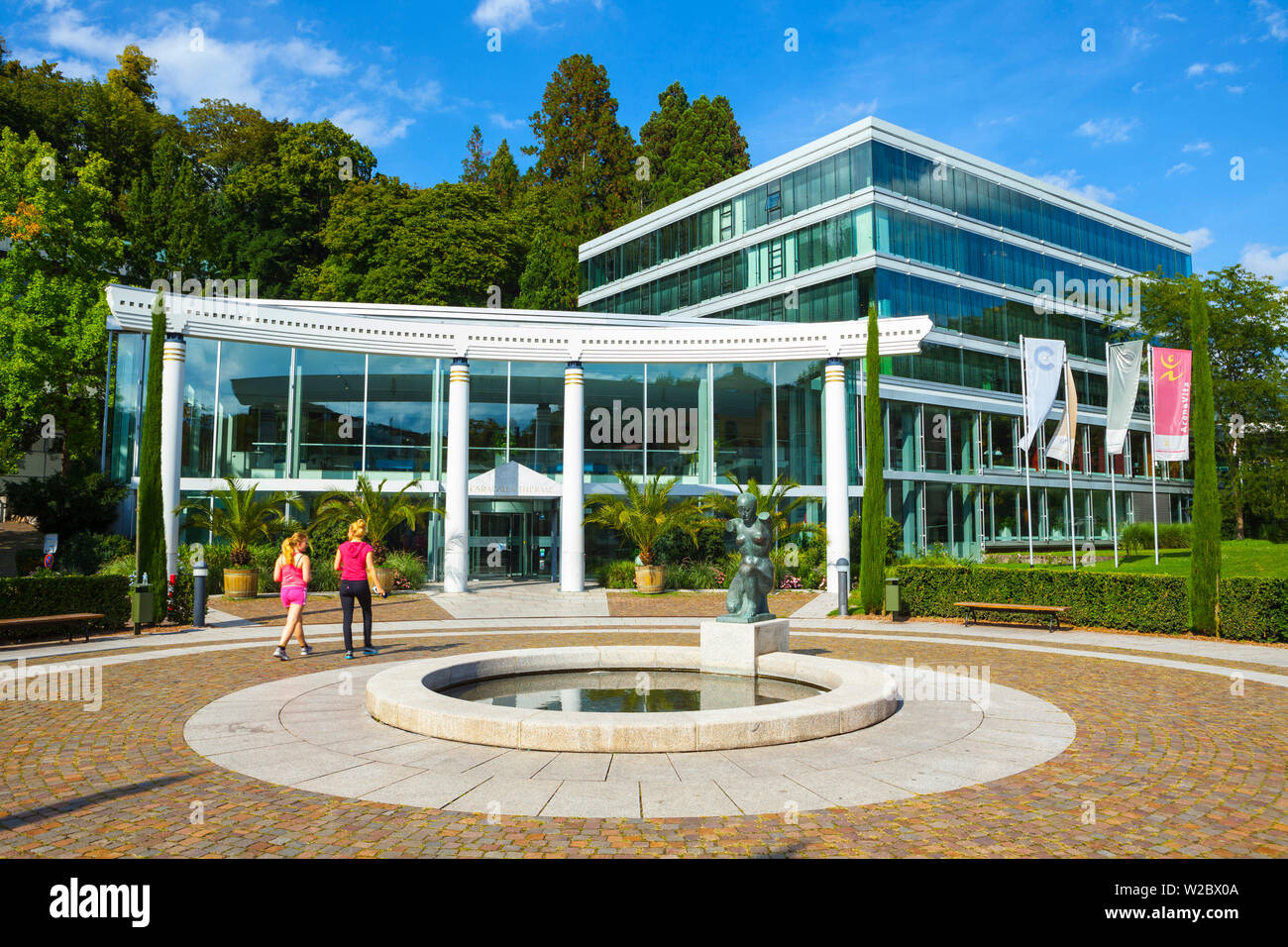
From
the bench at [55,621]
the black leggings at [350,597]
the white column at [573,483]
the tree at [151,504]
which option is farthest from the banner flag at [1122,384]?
the bench at [55,621]

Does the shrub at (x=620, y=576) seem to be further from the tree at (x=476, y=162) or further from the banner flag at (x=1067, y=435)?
the tree at (x=476, y=162)

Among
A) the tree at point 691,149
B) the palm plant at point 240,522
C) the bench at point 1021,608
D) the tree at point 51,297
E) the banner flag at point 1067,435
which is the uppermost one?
the tree at point 691,149

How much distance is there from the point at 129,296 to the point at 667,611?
629 inches

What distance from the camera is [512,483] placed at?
2553 cm

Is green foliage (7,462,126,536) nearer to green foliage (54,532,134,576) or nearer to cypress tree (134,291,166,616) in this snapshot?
green foliage (54,532,134,576)

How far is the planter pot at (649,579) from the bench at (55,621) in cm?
1392

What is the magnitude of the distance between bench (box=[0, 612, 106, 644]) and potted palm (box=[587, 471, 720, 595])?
1316cm

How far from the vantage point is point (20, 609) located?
14352 millimetres

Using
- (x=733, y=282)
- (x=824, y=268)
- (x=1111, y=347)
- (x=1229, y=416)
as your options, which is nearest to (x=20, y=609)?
(x=1111, y=347)

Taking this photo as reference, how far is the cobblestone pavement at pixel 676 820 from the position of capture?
4.93 meters

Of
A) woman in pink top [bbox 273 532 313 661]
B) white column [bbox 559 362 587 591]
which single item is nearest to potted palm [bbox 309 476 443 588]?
white column [bbox 559 362 587 591]

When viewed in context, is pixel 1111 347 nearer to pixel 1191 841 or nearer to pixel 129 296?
pixel 1191 841

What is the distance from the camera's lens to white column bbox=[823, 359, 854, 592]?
949 inches

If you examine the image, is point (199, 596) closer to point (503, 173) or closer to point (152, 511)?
point (152, 511)
